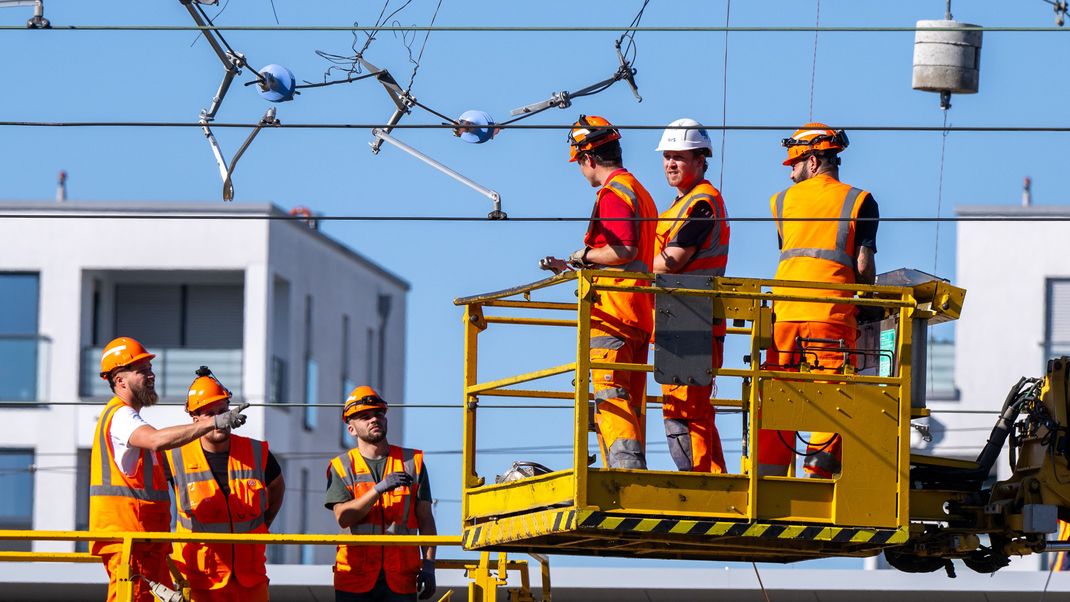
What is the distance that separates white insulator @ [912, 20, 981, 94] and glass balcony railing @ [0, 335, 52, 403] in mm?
29626

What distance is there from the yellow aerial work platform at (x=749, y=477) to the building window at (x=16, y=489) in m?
29.1

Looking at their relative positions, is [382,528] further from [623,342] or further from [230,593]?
[623,342]

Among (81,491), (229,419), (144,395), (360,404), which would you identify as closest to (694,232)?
(360,404)

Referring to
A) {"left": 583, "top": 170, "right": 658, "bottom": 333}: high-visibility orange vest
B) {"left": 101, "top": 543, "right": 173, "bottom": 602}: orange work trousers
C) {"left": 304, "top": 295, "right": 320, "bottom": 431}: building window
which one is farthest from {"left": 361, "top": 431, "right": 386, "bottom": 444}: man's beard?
{"left": 304, "top": 295, "right": 320, "bottom": 431}: building window

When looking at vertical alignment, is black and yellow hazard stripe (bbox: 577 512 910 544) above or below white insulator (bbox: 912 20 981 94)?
below

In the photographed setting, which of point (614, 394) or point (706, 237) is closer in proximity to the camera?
point (614, 394)

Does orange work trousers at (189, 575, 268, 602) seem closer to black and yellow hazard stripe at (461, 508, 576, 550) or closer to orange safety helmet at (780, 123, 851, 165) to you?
black and yellow hazard stripe at (461, 508, 576, 550)

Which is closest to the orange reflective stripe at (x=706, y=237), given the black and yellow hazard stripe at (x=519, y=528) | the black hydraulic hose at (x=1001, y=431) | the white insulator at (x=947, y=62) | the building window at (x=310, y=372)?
the black and yellow hazard stripe at (x=519, y=528)

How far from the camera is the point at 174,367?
4294 centimetres

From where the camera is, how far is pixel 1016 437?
13812 millimetres

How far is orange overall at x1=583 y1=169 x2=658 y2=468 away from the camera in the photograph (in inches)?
485

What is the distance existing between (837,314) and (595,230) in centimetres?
149

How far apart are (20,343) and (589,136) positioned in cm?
3174

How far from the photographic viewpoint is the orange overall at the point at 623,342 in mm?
12312
